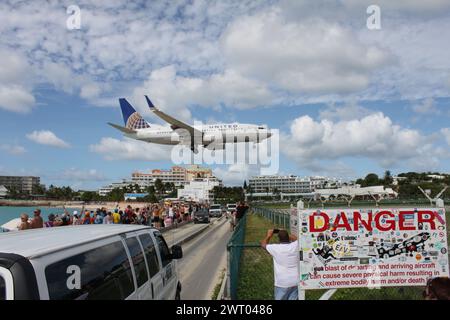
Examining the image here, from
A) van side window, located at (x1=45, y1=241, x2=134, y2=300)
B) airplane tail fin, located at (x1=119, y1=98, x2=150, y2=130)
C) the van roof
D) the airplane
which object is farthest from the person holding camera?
airplane tail fin, located at (x1=119, y1=98, x2=150, y2=130)

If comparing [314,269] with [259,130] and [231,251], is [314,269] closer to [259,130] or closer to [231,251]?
[231,251]

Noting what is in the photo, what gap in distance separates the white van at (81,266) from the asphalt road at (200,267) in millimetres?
4195

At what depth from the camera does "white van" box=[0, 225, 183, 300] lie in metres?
2.88

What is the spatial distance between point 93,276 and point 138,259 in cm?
126

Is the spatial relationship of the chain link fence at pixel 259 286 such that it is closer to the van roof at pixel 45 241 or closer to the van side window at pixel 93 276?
the van side window at pixel 93 276

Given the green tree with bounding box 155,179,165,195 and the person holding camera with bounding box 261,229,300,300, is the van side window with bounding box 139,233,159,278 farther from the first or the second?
the green tree with bounding box 155,179,165,195

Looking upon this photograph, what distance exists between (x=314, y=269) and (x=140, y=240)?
8.06ft

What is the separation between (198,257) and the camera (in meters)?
15.2

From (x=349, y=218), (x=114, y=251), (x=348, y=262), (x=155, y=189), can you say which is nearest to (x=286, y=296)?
(x=348, y=262)

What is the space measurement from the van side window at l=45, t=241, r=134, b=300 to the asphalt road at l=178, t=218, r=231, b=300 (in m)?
5.00

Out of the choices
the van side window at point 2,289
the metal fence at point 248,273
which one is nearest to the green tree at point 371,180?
the metal fence at point 248,273

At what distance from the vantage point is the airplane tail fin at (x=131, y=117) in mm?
48094

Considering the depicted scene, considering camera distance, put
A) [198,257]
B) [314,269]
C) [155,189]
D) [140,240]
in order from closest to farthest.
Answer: [140,240], [314,269], [198,257], [155,189]
